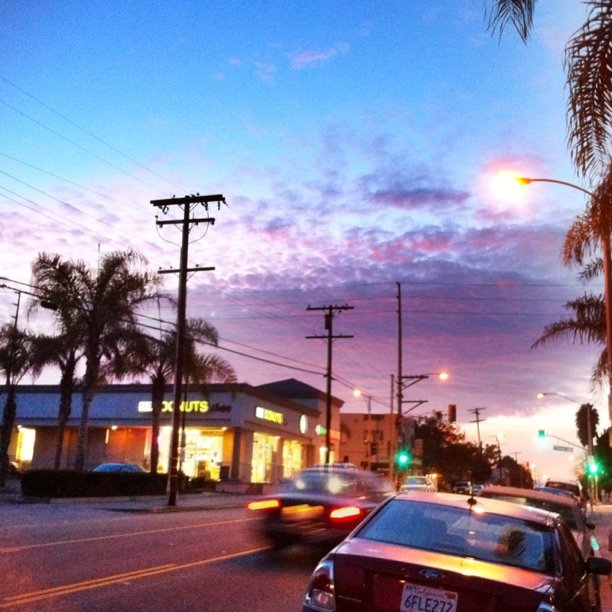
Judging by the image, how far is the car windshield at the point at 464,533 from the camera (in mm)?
5254

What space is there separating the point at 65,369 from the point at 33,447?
24.7 meters

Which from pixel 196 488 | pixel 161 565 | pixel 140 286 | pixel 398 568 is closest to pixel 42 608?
pixel 161 565

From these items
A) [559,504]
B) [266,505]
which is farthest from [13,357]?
[559,504]

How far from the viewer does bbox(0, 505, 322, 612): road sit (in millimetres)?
8586

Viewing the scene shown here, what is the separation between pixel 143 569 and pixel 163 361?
93.5 feet

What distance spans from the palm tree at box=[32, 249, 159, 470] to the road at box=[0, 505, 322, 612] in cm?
1616

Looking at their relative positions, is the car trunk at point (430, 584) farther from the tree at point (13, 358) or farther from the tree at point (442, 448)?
the tree at point (442, 448)

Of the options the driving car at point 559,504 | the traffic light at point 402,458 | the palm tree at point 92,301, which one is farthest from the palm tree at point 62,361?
the driving car at point 559,504

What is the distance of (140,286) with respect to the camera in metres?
35.2

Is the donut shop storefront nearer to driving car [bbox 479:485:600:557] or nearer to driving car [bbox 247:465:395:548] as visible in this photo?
driving car [bbox 247:465:395:548]

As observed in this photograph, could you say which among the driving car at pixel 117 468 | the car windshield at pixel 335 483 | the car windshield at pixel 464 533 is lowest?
the car windshield at pixel 464 533

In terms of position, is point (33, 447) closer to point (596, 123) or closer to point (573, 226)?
point (573, 226)

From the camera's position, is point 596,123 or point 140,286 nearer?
point 596,123

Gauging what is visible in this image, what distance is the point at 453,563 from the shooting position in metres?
4.84
